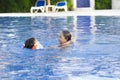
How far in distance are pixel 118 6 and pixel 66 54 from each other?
19425 millimetres

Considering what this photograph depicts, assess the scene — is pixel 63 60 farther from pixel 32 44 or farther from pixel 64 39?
pixel 32 44

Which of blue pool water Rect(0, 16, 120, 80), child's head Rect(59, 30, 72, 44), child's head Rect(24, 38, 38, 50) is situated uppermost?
child's head Rect(59, 30, 72, 44)

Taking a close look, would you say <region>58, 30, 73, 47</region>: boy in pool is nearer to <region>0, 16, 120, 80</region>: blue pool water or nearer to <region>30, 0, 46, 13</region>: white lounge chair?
<region>0, 16, 120, 80</region>: blue pool water

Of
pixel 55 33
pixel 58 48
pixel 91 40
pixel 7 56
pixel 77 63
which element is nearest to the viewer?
pixel 77 63

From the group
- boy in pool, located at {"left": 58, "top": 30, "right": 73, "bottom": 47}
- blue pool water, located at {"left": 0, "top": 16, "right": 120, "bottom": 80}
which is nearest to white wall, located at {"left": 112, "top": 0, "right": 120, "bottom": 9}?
blue pool water, located at {"left": 0, "top": 16, "right": 120, "bottom": 80}

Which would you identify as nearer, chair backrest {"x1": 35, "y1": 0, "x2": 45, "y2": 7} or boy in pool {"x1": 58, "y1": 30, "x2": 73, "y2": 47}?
boy in pool {"x1": 58, "y1": 30, "x2": 73, "y2": 47}

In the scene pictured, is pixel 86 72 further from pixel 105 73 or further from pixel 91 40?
pixel 91 40

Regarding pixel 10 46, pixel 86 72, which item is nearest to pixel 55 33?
pixel 10 46

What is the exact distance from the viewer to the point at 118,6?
90.7ft

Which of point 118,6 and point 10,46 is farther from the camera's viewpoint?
point 118,6

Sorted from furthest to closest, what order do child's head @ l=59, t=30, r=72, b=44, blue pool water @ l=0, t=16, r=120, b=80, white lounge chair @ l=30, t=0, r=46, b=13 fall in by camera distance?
white lounge chair @ l=30, t=0, r=46, b=13
child's head @ l=59, t=30, r=72, b=44
blue pool water @ l=0, t=16, r=120, b=80

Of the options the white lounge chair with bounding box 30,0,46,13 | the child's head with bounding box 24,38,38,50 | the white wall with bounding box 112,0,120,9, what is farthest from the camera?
the white wall with bounding box 112,0,120,9

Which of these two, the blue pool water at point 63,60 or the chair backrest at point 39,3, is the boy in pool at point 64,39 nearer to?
the blue pool water at point 63,60

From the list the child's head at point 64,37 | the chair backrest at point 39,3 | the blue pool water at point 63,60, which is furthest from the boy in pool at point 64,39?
the chair backrest at point 39,3
